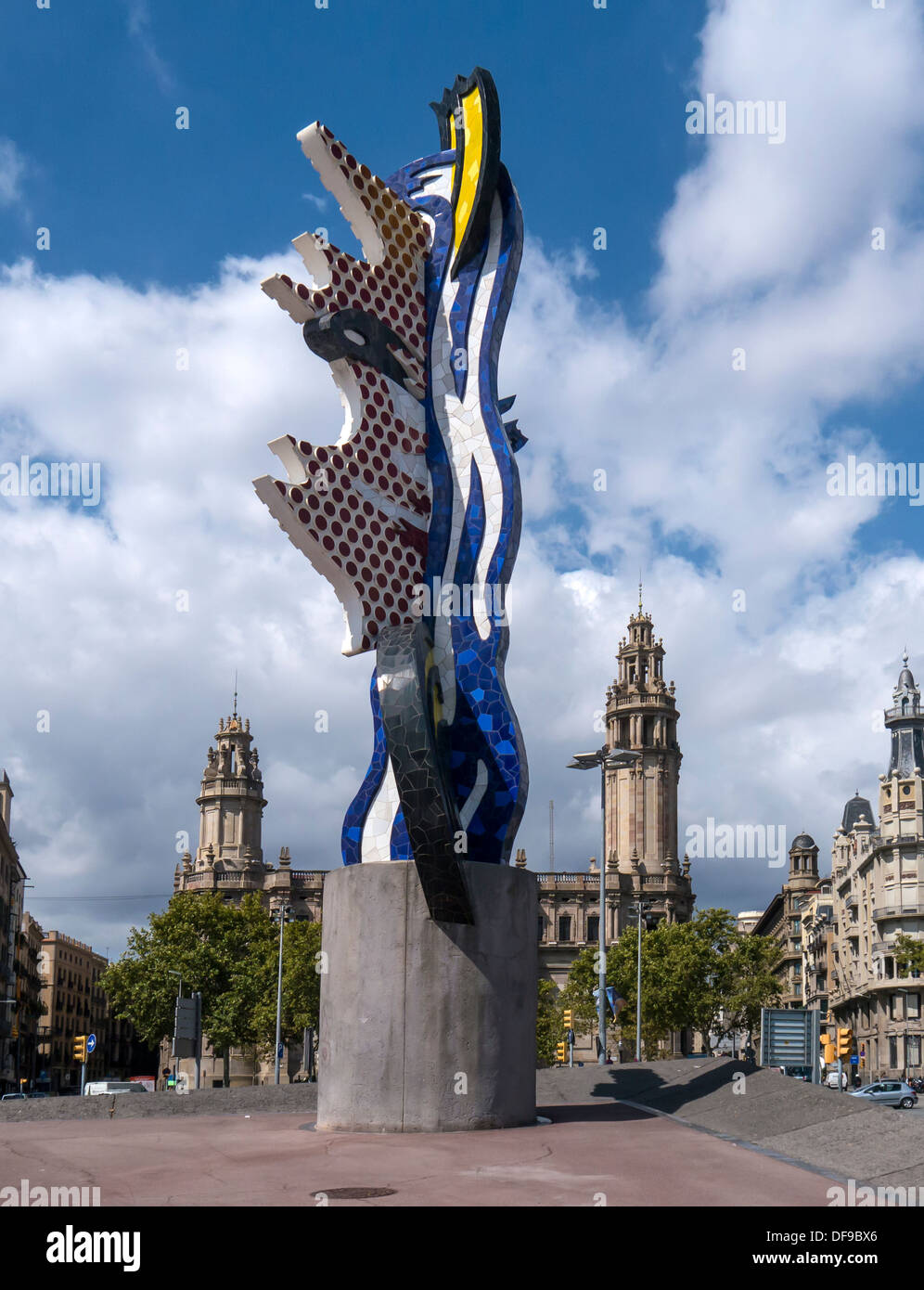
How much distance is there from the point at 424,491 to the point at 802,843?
147m

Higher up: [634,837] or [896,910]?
[634,837]

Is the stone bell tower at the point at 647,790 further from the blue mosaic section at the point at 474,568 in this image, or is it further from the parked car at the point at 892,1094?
the blue mosaic section at the point at 474,568

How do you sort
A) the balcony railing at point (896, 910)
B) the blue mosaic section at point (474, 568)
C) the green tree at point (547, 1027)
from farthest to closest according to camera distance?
the balcony railing at point (896, 910), the green tree at point (547, 1027), the blue mosaic section at point (474, 568)

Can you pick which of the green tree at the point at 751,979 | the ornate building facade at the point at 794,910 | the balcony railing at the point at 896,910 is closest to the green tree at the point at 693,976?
the green tree at the point at 751,979

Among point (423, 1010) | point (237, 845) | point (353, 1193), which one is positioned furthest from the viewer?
point (237, 845)

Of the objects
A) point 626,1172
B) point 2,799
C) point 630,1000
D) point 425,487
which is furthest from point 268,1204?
point 2,799

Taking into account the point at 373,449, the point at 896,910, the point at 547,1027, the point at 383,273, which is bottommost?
the point at 547,1027

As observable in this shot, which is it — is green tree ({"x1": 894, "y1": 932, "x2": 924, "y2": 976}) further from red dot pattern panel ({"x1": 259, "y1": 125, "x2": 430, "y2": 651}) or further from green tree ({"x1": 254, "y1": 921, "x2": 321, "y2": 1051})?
red dot pattern panel ({"x1": 259, "y1": 125, "x2": 430, "y2": 651})

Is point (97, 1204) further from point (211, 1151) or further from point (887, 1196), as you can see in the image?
point (887, 1196)

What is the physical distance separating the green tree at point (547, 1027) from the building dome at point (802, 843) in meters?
74.2

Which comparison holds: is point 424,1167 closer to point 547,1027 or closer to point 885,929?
point 547,1027

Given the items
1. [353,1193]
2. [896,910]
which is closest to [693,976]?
[896,910]

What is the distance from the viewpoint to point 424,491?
24.3 metres

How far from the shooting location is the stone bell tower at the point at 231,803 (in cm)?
11625
